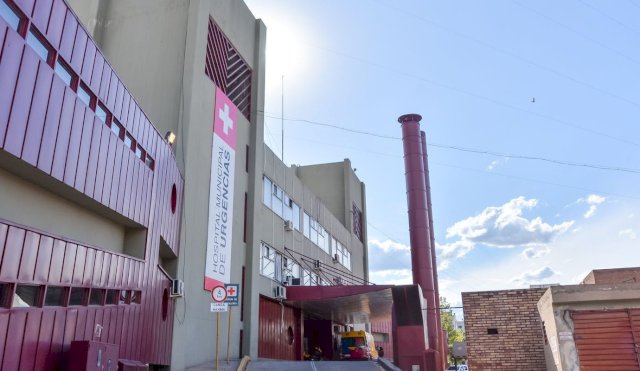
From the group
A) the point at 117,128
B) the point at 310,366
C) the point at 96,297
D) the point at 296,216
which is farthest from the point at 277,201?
the point at 96,297

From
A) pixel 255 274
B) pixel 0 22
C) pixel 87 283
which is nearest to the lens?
pixel 0 22

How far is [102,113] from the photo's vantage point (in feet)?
35.4

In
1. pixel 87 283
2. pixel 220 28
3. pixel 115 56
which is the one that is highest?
pixel 220 28

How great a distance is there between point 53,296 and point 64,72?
3676 mm

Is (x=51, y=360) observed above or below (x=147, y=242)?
below

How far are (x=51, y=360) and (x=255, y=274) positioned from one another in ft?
50.6

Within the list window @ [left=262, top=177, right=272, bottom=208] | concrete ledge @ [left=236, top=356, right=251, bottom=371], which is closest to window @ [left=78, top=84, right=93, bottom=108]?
concrete ledge @ [left=236, top=356, right=251, bottom=371]

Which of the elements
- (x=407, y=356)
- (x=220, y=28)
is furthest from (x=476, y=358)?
(x=220, y=28)

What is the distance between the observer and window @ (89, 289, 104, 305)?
10073 millimetres

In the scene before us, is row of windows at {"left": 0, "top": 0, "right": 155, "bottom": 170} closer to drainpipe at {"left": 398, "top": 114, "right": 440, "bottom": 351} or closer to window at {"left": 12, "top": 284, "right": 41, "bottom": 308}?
window at {"left": 12, "top": 284, "right": 41, "bottom": 308}

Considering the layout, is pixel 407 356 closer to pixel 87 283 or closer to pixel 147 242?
pixel 147 242

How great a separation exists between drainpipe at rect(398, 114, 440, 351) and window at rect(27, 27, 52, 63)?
92.8 ft

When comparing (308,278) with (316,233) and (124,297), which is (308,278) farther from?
(124,297)

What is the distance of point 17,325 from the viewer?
737cm
